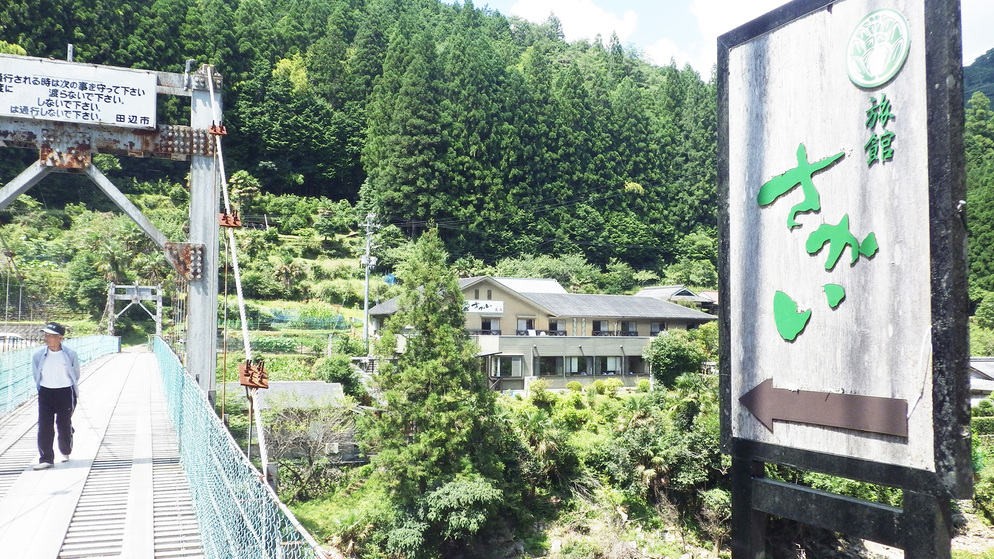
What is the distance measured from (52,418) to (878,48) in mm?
6112

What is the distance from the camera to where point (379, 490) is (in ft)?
41.1

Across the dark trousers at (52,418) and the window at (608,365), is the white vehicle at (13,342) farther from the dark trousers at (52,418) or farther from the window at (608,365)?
the window at (608,365)

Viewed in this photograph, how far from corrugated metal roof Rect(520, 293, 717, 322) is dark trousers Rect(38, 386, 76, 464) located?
19.1m

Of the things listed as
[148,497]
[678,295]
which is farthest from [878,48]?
[678,295]

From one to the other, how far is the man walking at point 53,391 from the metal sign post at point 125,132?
0.99m

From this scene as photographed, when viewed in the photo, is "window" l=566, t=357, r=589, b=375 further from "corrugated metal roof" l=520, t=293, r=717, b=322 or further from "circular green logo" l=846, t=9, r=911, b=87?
"circular green logo" l=846, t=9, r=911, b=87

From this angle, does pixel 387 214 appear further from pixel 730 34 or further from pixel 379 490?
pixel 730 34

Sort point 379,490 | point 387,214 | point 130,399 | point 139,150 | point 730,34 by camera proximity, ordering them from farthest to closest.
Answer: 1. point 387,214
2. point 379,490
3. point 130,399
4. point 139,150
5. point 730,34

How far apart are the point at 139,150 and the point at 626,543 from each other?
1049 cm

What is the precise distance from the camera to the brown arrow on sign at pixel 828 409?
400 centimetres

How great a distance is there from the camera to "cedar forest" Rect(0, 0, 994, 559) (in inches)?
494

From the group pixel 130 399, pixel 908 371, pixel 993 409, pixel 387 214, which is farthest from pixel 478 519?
pixel 387 214

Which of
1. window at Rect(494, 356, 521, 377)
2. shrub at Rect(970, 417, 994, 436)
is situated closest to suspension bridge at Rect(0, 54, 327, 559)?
window at Rect(494, 356, 521, 377)

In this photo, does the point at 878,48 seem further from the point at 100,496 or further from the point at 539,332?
the point at 539,332
